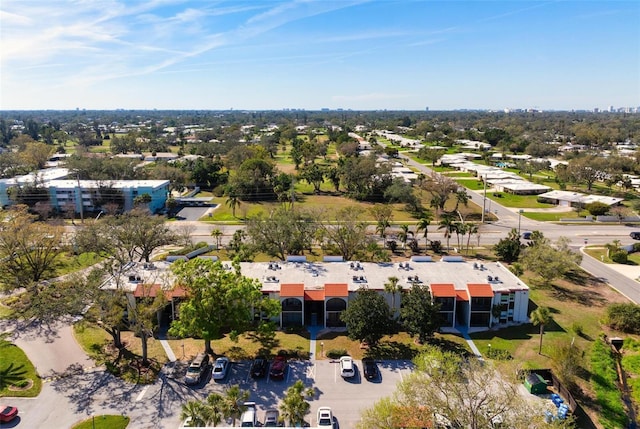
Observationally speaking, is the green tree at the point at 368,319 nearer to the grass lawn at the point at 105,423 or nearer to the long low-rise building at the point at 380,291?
the long low-rise building at the point at 380,291

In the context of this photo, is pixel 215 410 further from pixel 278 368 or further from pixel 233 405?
pixel 278 368

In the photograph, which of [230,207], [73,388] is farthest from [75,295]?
[230,207]

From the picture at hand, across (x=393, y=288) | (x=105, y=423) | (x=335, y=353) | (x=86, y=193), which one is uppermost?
(x=86, y=193)

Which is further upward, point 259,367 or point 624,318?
point 624,318

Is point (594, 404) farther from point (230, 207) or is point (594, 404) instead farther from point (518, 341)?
point (230, 207)

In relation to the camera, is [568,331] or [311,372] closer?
[311,372]

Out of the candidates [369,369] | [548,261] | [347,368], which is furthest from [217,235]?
[548,261]

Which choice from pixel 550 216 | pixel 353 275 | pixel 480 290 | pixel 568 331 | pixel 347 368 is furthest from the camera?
pixel 550 216
